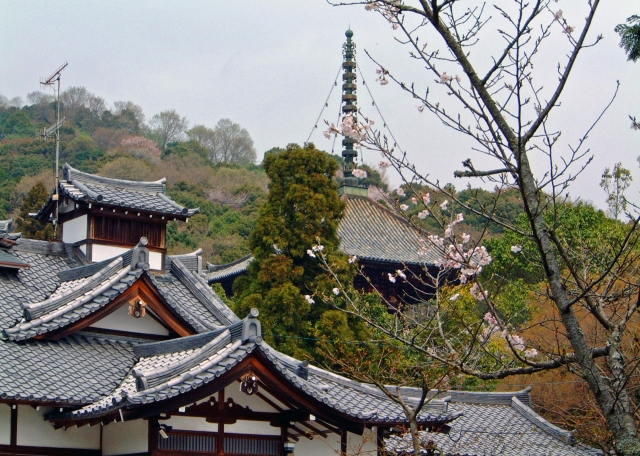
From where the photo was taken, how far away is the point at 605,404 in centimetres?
588

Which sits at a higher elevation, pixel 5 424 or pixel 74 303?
pixel 74 303

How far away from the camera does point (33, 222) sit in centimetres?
3388

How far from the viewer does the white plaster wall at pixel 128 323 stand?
42.9ft

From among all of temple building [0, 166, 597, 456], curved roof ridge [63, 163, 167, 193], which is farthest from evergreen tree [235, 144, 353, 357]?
temple building [0, 166, 597, 456]

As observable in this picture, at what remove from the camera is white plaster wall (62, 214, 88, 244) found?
15.0 m

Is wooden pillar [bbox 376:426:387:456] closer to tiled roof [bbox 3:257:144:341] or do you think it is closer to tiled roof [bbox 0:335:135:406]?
tiled roof [bbox 0:335:135:406]

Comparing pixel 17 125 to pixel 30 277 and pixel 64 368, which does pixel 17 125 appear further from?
pixel 64 368

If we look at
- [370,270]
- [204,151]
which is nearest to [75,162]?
[204,151]

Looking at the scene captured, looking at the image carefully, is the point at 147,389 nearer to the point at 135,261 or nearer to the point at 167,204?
the point at 135,261

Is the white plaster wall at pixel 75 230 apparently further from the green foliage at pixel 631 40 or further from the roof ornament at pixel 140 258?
the green foliage at pixel 631 40

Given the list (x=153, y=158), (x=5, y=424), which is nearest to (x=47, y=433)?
(x=5, y=424)

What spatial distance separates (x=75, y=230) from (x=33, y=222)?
→ 19740 mm

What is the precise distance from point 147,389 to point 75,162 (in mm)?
53610

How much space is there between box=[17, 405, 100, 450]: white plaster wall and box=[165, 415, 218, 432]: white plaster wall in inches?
53.3
